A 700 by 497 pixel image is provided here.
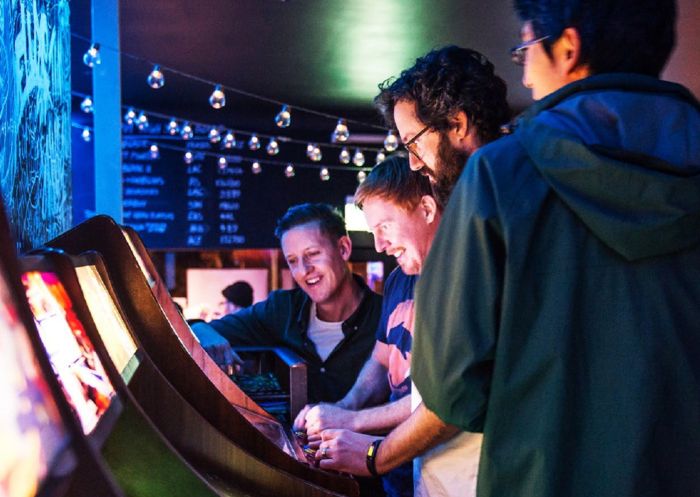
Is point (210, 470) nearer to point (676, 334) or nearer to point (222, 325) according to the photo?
point (676, 334)

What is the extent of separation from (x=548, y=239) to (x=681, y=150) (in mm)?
213

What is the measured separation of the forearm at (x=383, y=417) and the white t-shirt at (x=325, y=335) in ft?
3.46

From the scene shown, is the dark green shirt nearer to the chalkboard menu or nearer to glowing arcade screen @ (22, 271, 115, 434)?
glowing arcade screen @ (22, 271, 115, 434)

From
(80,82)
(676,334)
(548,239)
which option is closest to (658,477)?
(676,334)

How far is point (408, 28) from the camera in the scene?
4500mm

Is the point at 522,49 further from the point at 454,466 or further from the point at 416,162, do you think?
the point at 454,466

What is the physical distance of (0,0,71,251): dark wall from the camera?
4.47 ft

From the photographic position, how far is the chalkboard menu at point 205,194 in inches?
282

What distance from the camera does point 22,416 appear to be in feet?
1.92

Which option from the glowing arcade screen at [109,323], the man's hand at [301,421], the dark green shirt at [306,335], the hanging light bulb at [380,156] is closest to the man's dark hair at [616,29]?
the glowing arcade screen at [109,323]

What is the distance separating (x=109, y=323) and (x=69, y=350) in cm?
24

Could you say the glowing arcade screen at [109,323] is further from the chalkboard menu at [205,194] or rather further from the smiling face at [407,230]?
the chalkboard menu at [205,194]

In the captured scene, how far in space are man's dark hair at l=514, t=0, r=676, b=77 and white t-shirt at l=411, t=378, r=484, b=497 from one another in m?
0.72

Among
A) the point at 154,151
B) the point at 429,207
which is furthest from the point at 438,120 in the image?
the point at 154,151
